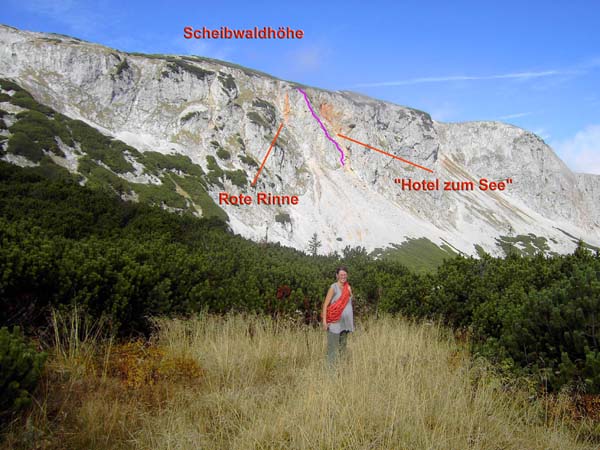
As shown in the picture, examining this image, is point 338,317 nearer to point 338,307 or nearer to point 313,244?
point 338,307

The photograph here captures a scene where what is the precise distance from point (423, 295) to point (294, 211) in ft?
186

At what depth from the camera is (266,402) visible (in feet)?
14.7

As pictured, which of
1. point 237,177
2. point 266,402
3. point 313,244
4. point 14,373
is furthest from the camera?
point 237,177

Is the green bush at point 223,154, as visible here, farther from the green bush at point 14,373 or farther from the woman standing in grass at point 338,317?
the green bush at point 14,373

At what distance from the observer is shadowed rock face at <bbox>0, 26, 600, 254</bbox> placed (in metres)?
62.5

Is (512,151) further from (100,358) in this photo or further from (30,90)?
(100,358)

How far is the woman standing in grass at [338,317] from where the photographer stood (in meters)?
6.34

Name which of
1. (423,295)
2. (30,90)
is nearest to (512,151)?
(30,90)

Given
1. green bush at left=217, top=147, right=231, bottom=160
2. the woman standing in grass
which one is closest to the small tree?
green bush at left=217, top=147, right=231, bottom=160

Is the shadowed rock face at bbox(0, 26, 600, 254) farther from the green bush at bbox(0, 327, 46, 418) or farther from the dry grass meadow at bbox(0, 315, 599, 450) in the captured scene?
the green bush at bbox(0, 327, 46, 418)

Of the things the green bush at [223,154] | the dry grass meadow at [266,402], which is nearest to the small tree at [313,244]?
the green bush at [223,154]

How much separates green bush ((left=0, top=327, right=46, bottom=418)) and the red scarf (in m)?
3.82

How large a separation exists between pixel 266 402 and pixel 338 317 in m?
2.22

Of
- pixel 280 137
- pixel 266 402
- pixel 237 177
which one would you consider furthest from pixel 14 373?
pixel 280 137
